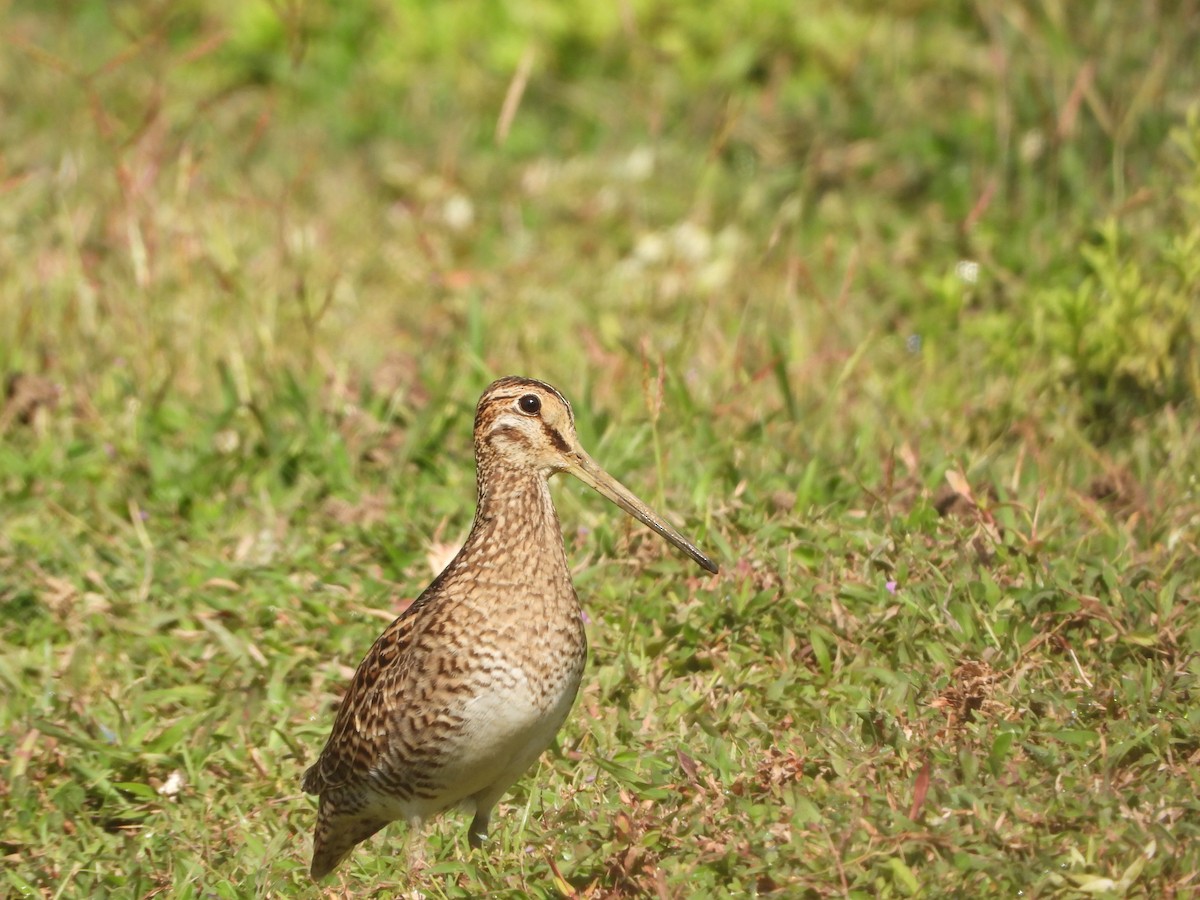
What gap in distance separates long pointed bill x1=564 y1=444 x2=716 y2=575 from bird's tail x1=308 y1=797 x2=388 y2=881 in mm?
902

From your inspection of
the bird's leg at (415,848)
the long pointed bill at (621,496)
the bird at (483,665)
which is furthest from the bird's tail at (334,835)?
the long pointed bill at (621,496)

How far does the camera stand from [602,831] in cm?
360

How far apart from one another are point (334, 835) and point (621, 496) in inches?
39.9

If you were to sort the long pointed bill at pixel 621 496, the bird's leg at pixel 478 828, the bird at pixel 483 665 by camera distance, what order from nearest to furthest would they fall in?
the bird at pixel 483 665 → the bird's leg at pixel 478 828 → the long pointed bill at pixel 621 496

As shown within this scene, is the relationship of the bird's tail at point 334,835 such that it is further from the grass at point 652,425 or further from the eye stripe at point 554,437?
the eye stripe at point 554,437

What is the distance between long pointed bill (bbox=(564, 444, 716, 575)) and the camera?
13.3ft

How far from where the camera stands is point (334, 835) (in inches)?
157

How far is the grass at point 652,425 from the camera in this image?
12.4 feet

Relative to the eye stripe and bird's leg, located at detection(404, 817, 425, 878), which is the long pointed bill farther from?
bird's leg, located at detection(404, 817, 425, 878)

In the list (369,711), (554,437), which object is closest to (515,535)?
(554,437)

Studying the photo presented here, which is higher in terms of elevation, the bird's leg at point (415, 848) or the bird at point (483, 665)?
the bird at point (483, 665)

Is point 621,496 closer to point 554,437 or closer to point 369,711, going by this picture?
point 554,437

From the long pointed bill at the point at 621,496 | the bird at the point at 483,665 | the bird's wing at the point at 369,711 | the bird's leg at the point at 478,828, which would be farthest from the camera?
the long pointed bill at the point at 621,496

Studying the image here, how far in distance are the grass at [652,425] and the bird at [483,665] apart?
16cm
